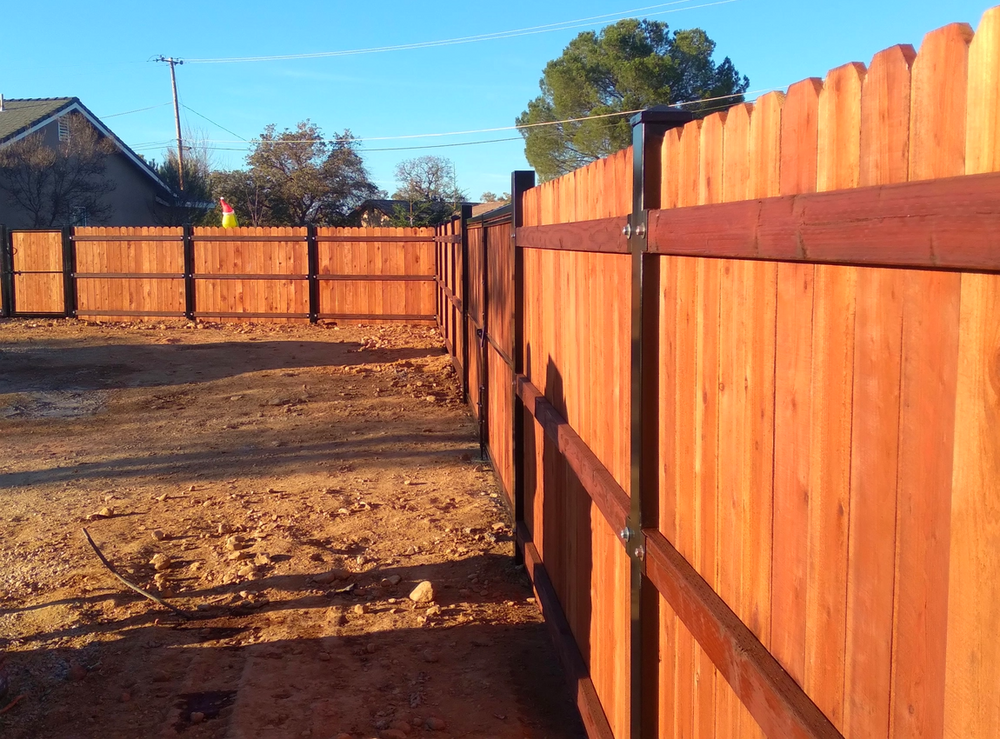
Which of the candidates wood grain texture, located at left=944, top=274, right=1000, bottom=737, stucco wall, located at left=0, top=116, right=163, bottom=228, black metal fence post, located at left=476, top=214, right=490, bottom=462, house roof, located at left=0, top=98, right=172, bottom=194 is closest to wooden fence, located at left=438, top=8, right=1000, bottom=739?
wood grain texture, located at left=944, top=274, right=1000, bottom=737

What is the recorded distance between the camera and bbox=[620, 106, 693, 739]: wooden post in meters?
2.79

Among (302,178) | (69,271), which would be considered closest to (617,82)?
(302,178)

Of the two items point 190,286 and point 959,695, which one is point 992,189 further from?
point 190,286

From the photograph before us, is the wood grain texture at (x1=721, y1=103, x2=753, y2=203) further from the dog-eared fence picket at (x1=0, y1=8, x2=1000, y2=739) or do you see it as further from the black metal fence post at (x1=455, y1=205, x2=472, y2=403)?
the black metal fence post at (x1=455, y1=205, x2=472, y2=403)

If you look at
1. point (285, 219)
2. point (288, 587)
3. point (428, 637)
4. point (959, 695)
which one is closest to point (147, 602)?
point (288, 587)

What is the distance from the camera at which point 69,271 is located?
20953mm

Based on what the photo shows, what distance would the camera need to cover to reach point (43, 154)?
30.7 meters

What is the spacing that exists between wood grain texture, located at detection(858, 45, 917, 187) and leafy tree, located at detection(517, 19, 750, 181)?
35.8 meters

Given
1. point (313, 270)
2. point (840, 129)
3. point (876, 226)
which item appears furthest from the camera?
point (313, 270)

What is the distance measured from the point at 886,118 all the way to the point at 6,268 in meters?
22.7

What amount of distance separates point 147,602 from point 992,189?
520 cm

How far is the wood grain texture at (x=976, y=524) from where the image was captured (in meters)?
1.24

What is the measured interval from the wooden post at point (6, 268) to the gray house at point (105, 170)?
34.6 feet

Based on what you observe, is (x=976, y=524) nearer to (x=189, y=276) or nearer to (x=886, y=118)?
(x=886, y=118)
